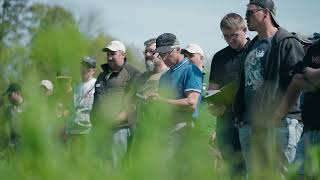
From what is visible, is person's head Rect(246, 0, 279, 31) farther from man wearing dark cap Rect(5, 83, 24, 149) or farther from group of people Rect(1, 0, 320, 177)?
man wearing dark cap Rect(5, 83, 24, 149)

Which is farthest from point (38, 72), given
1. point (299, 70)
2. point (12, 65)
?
point (299, 70)

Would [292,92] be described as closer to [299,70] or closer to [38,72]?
[299,70]

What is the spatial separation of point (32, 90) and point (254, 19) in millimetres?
3850

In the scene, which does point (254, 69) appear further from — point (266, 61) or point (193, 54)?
point (193, 54)

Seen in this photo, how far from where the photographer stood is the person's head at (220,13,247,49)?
520 centimetres

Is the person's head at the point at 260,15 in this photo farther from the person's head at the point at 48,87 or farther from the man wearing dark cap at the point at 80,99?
the person's head at the point at 48,87

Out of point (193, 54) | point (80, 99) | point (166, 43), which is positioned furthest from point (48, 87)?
point (193, 54)

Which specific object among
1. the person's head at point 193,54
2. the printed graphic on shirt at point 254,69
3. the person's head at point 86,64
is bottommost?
the person's head at point 193,54

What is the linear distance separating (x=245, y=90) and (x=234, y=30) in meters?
0.92

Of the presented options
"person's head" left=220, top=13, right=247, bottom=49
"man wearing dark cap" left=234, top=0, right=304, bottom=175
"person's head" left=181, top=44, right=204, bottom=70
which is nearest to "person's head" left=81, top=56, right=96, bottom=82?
"man wearing dark cap" left=234, top=0, right=304, bottom=175

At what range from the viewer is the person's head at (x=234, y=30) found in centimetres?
520

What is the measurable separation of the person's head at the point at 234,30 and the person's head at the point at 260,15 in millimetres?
675

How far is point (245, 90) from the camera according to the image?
177 inches

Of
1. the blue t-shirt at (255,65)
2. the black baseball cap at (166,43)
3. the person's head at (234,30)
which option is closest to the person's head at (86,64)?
the blue t-shirt at (255,65)
